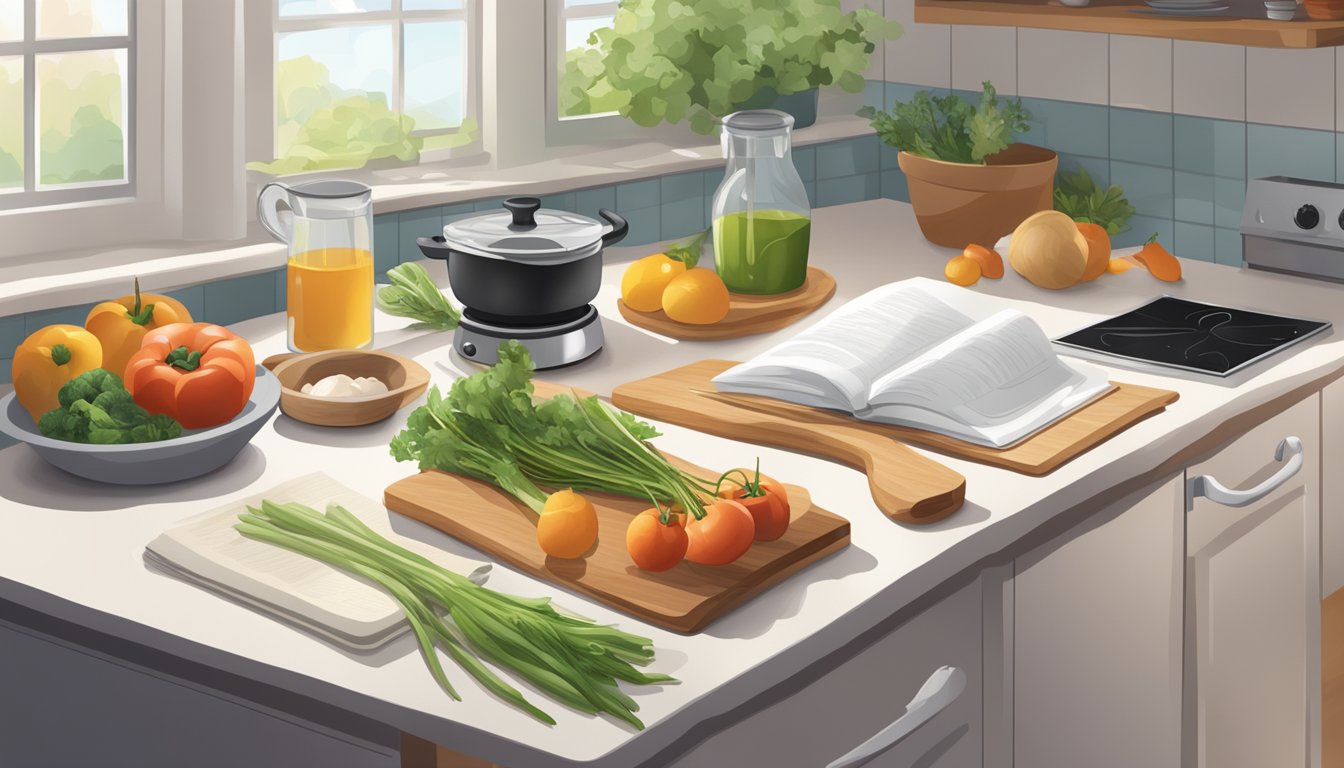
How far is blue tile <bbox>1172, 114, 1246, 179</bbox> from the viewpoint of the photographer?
7.64ft

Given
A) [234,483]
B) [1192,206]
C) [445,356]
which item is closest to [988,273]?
[1192,206]

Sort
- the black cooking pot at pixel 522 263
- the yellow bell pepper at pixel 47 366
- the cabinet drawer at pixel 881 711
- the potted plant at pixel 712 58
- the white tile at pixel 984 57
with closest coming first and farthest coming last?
1. the cabinet drawer at pixel 881 711
2. the yellow bell pepper at pixel 47 366
3. the black cooking pot at pixel 522 263
4. the potted plant at pixel 712 58
5. the white tile at pixel 984 57

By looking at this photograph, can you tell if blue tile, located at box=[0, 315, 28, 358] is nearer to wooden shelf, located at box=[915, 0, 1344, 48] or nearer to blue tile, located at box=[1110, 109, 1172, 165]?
wooden shelf, located at box=[915, 0, 1344, 48]

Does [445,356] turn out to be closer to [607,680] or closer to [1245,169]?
[607,680]

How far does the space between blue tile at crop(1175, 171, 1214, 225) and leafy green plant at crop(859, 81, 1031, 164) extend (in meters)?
0.28

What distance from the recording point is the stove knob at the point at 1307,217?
2.16 metres

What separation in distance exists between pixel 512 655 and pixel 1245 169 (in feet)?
5.72

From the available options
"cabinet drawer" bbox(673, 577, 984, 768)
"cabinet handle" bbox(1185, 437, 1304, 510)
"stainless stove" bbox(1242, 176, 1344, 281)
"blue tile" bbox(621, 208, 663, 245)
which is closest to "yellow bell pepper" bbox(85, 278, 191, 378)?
"cabinet drawer" bbox(673, 577, 984, 768)

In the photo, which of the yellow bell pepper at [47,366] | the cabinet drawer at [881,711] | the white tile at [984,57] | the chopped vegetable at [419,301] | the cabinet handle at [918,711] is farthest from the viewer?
the white tile at [984,57]

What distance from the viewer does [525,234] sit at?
5.78 feet

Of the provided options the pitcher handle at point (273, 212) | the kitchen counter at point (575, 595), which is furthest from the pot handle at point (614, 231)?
the pitcher handle at point (273, 212)

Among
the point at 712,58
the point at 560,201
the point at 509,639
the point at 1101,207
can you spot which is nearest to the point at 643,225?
the point at 560,201

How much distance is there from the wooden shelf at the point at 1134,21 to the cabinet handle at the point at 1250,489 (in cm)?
60

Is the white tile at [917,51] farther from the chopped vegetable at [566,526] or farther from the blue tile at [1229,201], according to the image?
the chopped vegetable at [566,526]
